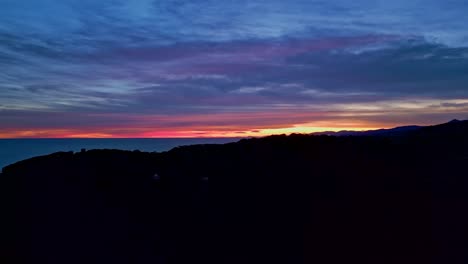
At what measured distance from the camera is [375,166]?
2522 centimetres

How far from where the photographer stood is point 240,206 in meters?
20.9

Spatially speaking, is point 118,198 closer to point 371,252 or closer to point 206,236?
point 206,236

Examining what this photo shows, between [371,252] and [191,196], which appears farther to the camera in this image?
[191,196]

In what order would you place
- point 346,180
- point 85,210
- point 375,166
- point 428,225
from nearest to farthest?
point 428,225, point 85,210, point 346,180, point 375,166

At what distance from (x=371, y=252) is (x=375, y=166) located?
861 centimetres

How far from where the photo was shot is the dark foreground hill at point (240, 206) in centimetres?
1822

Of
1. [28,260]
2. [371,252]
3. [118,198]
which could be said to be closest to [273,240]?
[371,252]

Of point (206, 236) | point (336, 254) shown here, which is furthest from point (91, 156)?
point (336, 254)

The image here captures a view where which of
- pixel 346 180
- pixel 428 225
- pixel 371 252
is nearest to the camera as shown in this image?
pixel 371 252

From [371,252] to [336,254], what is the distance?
4.32ft

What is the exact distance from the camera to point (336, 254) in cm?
1758

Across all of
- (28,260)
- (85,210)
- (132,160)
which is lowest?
(28,260)

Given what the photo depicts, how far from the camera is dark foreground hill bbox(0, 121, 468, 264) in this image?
18219mm

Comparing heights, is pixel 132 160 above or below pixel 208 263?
above
